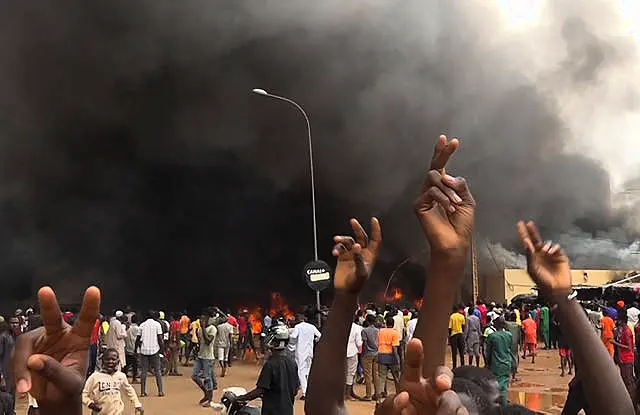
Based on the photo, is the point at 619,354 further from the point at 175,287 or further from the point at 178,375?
the point at 175,287

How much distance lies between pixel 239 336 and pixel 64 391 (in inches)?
574

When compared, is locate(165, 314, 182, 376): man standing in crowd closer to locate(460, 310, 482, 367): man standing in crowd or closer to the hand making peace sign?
locate(460, 310, 482, 367): man standing in crowd

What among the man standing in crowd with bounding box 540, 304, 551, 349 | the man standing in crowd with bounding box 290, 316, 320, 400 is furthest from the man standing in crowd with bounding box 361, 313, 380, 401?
the man standing in crowd with bounding box 540, 304, 551, 349

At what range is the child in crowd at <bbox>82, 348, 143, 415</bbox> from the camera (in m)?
4.96

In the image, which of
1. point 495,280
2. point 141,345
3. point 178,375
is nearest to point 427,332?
point 141,345

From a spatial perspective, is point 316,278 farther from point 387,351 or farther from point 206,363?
point 206,363

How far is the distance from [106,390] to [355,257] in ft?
12.2

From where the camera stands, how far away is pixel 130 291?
27109 millimetres

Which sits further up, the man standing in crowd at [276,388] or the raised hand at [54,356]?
the raised hand at [54,356]

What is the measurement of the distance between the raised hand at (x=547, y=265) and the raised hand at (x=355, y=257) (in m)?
0.44

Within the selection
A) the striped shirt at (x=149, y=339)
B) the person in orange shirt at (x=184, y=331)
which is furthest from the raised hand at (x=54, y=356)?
the person in orange shirt at (x=184, y=331)

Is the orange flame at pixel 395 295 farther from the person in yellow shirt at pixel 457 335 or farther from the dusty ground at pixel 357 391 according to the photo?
the person in yellow shirt at pixel 457 335

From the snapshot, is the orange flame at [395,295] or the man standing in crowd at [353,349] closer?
the man standing in crowd at [353,349]

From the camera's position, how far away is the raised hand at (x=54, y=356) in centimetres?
Answer: 157
